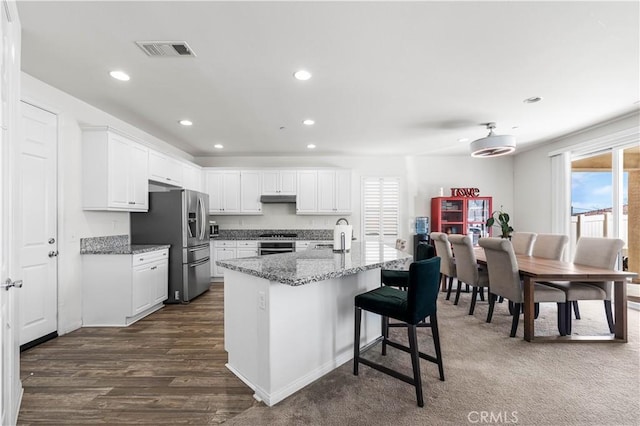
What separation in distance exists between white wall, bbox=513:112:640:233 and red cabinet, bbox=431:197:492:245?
794 mm

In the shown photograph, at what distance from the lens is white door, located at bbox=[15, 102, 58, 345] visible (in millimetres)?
2648

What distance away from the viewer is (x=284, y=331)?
1.95 meters

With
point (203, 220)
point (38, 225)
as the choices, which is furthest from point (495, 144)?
point (38, 225)

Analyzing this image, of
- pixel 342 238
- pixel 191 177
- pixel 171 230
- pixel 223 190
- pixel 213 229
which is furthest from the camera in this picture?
pixel 223 190

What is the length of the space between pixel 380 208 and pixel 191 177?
3.85 meters

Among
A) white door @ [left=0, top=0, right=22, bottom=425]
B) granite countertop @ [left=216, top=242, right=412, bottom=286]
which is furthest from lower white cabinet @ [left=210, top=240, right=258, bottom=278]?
white door @ [left=0, top=0, right=22, bottom=425]

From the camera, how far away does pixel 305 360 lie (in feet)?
6.87

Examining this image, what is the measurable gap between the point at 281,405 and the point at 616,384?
2492mm

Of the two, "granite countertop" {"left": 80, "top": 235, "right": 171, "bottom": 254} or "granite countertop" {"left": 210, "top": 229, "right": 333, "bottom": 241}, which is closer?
"granite countertop" {"left": 80, "top": 235, "right": 171, "bottom": 254}

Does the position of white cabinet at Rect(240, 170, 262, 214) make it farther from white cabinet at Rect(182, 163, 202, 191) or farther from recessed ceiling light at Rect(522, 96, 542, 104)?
recessed ceiling light at Rect(522, 96, 542, 104)

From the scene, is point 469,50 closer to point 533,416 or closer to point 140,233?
point 533,416

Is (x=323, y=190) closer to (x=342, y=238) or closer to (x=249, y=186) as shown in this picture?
(x=249, y=186)

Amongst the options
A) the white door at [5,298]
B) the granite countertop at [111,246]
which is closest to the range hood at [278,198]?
the granite countertop at [111,246]

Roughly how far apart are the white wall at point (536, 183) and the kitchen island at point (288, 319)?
14.5 feet
